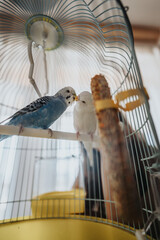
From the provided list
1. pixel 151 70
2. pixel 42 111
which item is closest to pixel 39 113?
pixel 42 111

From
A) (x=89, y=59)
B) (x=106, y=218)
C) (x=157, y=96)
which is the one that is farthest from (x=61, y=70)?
(x=106, y=218)

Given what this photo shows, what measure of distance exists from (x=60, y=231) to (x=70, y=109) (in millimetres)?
738

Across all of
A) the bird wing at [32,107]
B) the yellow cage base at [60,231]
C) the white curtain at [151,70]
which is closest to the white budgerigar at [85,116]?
the bird wing at [32,107]

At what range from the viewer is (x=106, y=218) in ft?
2.56

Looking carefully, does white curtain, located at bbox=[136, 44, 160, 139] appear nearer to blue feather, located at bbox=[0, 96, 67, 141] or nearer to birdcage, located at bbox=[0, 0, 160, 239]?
birdcage, located at bbox=[0, 0, 160, 239]

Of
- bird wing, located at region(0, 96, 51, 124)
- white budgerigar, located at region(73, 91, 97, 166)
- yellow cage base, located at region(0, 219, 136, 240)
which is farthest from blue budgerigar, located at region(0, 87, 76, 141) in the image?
yellow cage base, located at region(0, 219, 136, 240)

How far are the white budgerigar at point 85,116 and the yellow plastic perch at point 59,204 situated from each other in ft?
1.40

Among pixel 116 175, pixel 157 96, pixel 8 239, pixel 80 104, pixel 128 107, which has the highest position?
A: pixel 157 96

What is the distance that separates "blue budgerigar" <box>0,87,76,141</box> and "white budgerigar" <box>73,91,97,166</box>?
123mm

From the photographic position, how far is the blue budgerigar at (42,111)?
2.45 ft

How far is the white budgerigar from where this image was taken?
681 millimetres

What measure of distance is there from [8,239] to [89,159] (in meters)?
0.54

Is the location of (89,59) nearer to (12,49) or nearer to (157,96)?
(12,49)

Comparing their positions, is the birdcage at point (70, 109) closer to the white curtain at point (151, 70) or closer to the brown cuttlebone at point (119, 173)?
the brown cuttlebone at point (119, 173)
